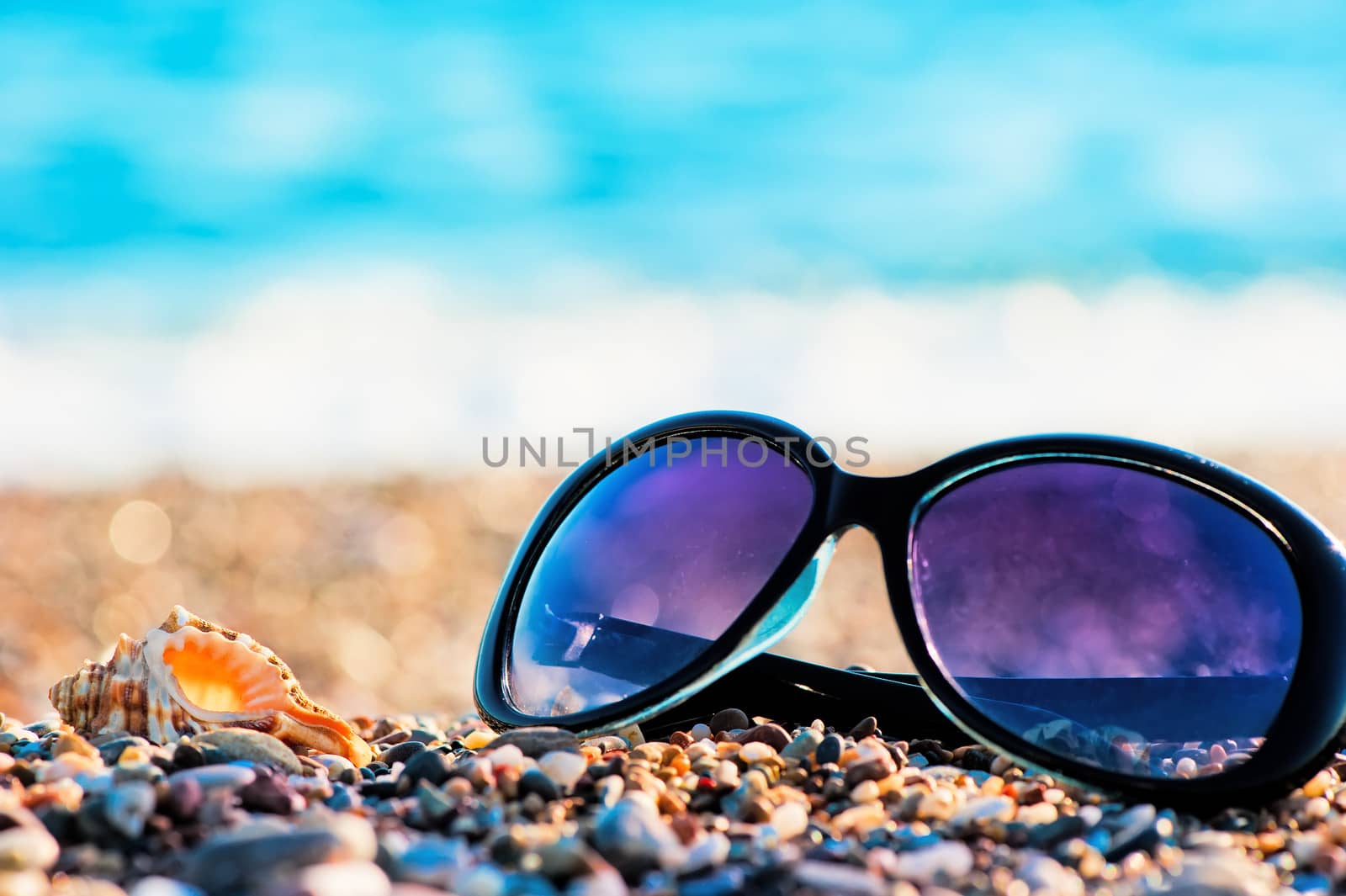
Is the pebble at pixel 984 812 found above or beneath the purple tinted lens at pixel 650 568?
beneath

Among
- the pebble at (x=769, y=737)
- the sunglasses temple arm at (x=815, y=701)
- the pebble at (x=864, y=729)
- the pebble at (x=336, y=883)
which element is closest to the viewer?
the pebble at (x=336, y=883)

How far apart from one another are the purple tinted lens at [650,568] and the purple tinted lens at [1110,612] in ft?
1.09

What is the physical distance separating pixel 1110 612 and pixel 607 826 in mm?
1108

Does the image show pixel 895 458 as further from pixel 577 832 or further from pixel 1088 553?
pixel 577 832

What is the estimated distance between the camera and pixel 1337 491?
9281mm

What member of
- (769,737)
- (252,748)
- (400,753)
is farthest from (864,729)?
(252,748)

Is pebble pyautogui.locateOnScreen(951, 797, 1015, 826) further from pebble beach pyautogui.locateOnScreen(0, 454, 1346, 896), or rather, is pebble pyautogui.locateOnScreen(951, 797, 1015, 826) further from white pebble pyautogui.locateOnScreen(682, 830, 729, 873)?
white pebble pyautogui.locateOnScreen(682, 830, 729, 873)

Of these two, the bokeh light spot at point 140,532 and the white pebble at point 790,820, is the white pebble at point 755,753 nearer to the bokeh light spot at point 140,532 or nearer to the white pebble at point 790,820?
the white pebble at point 790,820

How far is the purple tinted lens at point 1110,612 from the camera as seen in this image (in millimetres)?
1877

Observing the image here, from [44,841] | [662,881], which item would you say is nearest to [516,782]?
[662,881]

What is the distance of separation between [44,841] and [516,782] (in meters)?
0.59

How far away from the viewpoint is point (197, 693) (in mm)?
2047

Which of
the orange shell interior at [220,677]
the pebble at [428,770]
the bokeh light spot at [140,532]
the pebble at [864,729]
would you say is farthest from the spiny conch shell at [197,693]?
the bokeh light spot at [140,532]

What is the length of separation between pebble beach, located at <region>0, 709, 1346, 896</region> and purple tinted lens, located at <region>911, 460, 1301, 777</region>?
0.13m
